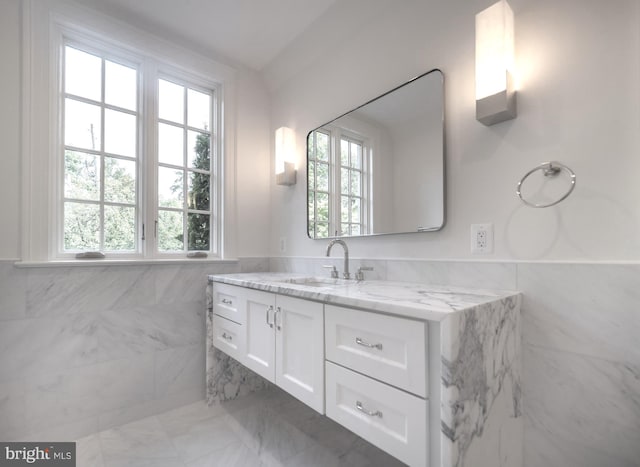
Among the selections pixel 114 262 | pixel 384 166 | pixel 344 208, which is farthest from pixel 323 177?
pixel 114 262

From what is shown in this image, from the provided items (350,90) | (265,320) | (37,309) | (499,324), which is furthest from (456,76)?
(37,309)

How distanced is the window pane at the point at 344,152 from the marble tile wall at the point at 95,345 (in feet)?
3.89

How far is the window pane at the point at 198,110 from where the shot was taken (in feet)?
7.53

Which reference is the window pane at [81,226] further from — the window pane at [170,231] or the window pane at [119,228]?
the window pane at [170,231]

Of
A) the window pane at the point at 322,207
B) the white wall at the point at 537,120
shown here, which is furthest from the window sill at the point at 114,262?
the white wall at the point at 537,120

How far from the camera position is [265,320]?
1546mm

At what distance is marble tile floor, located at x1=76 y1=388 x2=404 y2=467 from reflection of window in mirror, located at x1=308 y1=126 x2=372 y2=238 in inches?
45.2

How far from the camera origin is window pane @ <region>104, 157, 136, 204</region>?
6.33 ft

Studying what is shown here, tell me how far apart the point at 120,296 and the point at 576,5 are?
254 centimetres

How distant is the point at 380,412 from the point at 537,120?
118 centimetres

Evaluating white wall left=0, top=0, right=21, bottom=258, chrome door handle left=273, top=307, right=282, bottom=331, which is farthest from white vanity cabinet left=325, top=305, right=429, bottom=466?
white wall left=0, top=0, right=21, bottom=258

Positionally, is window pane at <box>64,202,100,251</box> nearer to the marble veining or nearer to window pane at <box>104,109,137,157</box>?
window pane at <box>104,109,137,157</box>

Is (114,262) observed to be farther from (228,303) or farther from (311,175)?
(311,175)

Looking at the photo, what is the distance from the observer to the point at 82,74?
189cm
